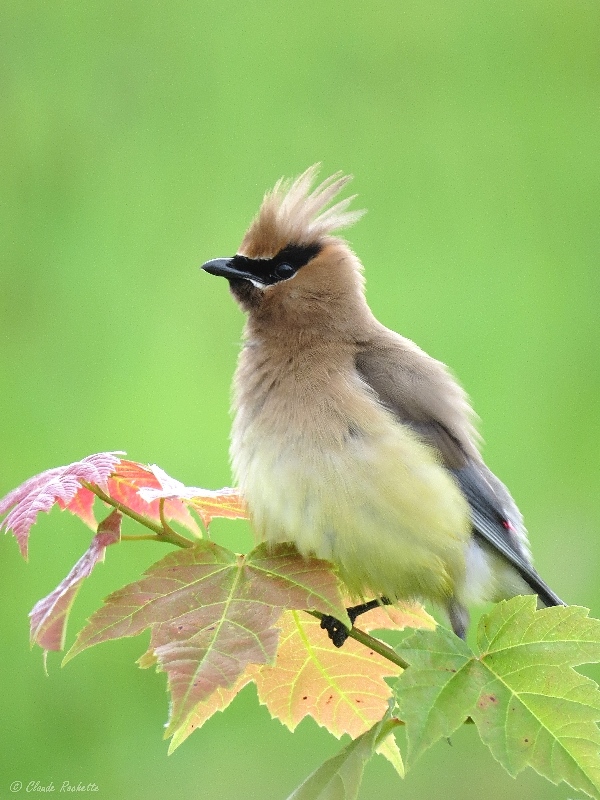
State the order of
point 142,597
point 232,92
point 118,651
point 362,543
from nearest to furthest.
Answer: point 142,597
point 362,543
point 118,651
point 232,92

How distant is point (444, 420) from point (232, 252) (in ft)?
Result: 12.0

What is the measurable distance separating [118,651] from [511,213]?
340 centimetres

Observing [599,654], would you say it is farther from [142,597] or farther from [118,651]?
[118,651]

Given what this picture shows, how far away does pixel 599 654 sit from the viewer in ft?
6.95

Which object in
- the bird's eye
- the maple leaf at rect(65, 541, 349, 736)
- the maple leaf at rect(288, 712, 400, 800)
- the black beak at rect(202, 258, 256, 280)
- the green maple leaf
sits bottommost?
the maple leaf at rect(288, 712, 400, 800)

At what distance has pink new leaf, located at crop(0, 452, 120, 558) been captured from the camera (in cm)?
218

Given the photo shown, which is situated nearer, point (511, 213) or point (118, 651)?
point (118, 651)

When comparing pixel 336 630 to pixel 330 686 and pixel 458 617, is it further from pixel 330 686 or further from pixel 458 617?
pixel 458 617

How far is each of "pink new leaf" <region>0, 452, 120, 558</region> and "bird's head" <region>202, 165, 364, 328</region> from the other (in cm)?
112

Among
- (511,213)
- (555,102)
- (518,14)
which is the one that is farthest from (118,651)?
(518,14)

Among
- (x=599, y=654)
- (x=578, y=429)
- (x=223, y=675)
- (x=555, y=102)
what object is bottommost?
(x=578, y=429)

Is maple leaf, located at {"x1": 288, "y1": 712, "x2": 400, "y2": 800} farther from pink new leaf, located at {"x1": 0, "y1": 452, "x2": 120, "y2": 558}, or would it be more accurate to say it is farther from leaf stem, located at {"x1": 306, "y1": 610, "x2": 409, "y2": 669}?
pink new leaf, located at {"x1": 0, "y1": 452, "x2": 120, "y2": 558}

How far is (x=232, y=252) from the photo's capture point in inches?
268

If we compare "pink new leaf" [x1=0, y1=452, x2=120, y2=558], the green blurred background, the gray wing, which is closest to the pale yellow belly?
the gray wing
